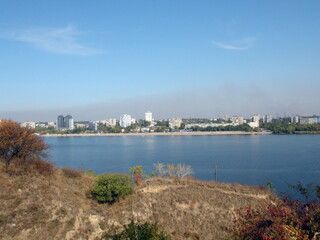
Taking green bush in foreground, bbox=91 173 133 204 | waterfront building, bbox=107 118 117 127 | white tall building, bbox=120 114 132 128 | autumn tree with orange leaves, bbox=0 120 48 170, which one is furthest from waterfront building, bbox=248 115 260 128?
autumn tree with orange leaves, bbox=0 120 48 170

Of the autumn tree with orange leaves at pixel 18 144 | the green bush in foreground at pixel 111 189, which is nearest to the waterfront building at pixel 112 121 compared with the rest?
the autumn tree with orange leaves at pixel 18 144

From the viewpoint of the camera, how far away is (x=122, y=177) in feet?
24.0

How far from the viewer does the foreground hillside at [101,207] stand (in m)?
5.57

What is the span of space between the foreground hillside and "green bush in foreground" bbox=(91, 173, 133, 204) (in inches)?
6.0

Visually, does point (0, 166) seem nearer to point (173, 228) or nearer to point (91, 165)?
point (173, 228)

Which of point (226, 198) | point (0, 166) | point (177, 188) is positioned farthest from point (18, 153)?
point (226, 198)

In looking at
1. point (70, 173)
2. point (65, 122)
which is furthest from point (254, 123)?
point (70, 173)

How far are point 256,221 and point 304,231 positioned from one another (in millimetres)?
330

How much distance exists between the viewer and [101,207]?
263 inches

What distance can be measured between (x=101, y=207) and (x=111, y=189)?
447 mm

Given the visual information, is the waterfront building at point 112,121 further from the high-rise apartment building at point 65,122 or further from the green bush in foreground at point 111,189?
the green bush in foreground at point 111,189

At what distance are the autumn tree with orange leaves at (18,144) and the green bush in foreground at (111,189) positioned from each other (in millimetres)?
1711

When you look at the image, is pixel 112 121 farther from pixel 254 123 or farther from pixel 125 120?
pixel 254 123

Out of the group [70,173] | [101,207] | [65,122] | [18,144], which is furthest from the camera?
[65,122]
